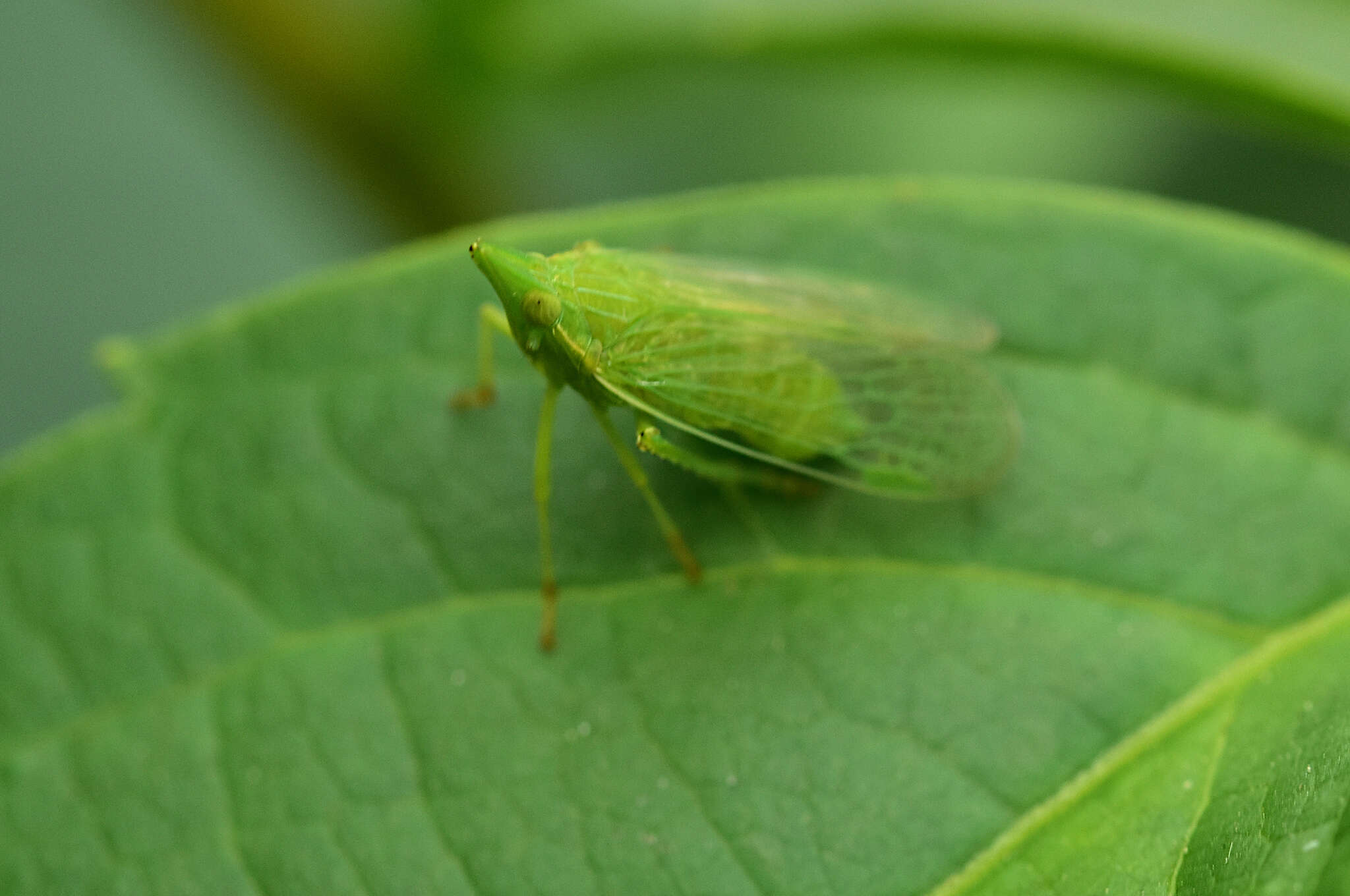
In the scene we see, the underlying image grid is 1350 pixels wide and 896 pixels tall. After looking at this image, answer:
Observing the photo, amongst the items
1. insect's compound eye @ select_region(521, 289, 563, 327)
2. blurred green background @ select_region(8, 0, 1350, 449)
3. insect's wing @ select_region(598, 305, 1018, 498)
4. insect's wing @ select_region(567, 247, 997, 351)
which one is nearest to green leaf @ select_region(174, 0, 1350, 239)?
blurred green background @ select_region(8, 0, 1350, 449)

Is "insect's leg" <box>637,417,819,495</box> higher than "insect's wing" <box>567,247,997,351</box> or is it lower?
lower

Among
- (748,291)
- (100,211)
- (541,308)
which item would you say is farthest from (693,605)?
(100,211)

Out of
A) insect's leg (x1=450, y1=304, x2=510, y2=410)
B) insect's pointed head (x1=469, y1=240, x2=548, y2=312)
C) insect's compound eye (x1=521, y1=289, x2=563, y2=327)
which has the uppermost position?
insect's pointed head (x1=469, y1=240, x2=548, y2=312)

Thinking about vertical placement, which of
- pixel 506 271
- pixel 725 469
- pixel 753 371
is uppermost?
pixel 506 271

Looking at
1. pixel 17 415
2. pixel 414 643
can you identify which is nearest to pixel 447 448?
pixel 414 643

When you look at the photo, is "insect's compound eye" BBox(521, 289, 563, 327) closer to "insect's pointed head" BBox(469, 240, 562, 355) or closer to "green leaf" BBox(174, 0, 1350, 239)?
"insect's pointed head" BBox(469, 240, 562, 355)

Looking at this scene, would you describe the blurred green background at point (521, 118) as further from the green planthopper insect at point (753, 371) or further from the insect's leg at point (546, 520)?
the insect's leg at point (546, 520)

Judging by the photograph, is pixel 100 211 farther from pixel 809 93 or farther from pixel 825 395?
pixel 825 395

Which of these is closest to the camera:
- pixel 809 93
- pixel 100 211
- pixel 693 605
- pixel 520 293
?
pixel 693 605
